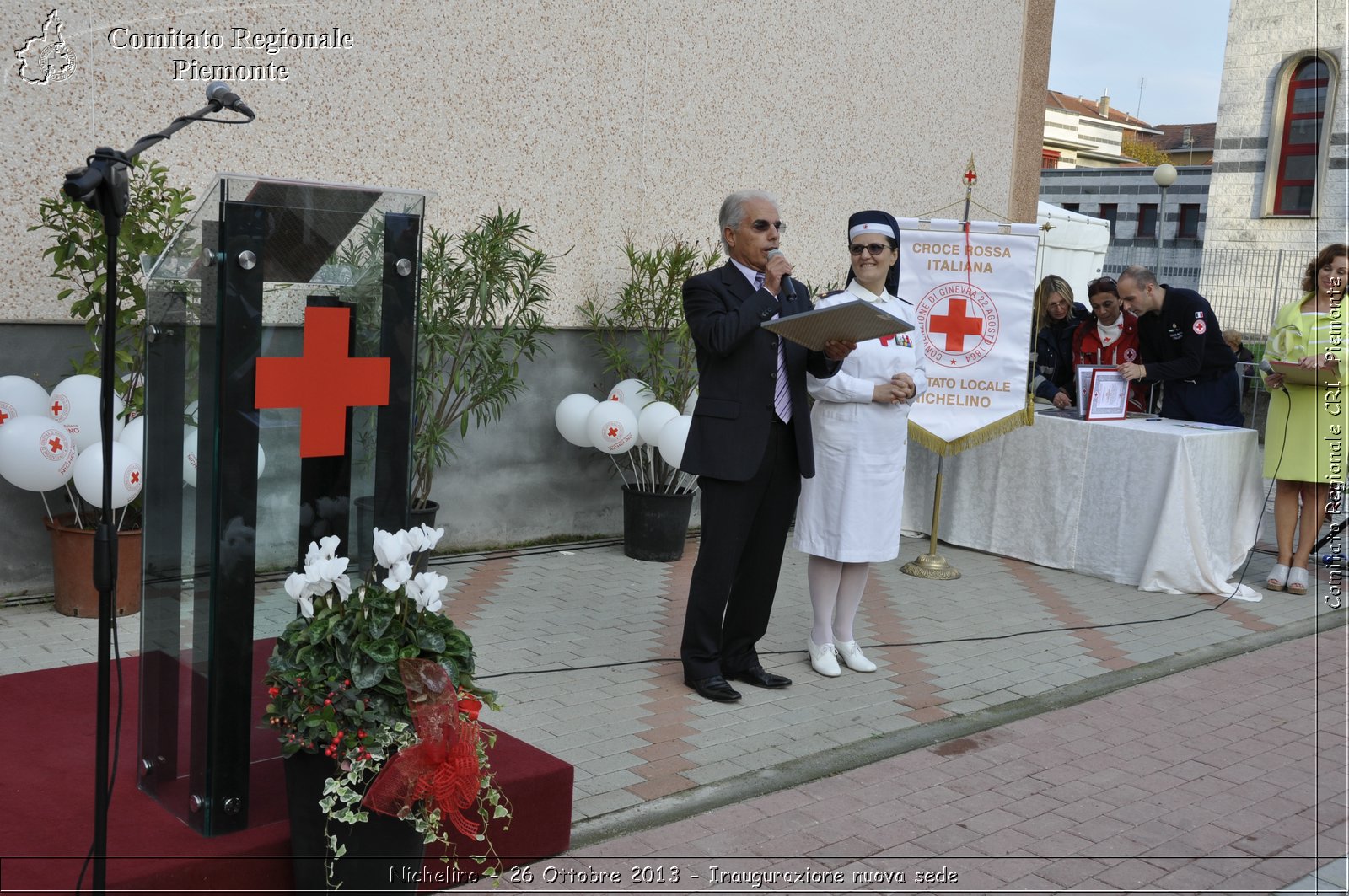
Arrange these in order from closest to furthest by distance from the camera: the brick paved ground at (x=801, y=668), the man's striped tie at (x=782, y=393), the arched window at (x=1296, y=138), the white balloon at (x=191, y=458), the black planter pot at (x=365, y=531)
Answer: the white balloon at (x=191, y=458) → the black planter pot at (x=365, y=531) → the brick paved ground at (x=801, y=668) → the man's striped tie at (x=782, y=393) → the arched window at (x=1296, y=138)

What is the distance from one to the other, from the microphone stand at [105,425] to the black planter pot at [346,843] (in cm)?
40

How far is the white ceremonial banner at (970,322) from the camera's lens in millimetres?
7273

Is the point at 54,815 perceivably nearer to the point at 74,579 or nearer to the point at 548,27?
the point at 74,579

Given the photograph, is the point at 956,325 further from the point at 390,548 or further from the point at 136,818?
the point at 136,818

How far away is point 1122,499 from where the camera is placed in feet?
23.8

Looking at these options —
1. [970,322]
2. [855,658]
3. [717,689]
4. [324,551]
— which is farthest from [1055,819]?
[970,322]

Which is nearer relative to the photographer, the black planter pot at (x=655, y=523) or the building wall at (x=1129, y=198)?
the black planter pot at (x=655, y=523)

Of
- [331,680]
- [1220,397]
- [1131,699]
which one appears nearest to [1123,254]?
[1220,397]

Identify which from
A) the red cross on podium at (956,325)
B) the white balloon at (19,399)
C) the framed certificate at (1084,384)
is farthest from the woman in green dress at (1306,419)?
the white balloon at (19,399)

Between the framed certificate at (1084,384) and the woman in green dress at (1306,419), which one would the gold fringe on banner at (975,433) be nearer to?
the framed certificate at (1084,384)

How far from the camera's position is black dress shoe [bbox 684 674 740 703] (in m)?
4.84

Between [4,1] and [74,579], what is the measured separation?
2.45m

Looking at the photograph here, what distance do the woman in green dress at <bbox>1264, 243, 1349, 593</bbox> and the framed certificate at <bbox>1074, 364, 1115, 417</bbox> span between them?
3.30 ft

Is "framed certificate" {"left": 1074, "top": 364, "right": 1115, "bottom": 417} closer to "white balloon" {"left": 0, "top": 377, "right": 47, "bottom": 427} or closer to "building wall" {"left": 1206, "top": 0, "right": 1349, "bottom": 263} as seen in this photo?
"white balloon" {"left": 0, "top": 377, "right": 47, "bottom": 427}
